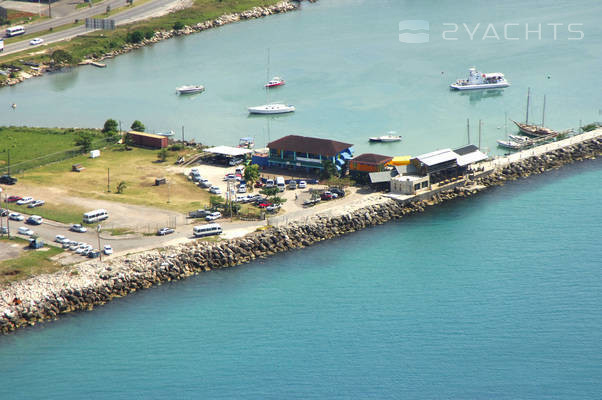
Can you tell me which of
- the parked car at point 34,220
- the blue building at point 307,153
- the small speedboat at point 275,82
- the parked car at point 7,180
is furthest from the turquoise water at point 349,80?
the parked car at point 34,220

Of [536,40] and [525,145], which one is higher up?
[536,40]

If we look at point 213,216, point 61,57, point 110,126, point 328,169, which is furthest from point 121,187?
point 61,57

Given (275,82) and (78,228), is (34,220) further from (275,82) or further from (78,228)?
(275,82)

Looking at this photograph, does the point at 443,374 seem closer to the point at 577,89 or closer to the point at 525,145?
the point at 525,145

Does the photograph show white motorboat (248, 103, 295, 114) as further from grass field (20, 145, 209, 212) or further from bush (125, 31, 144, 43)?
bush (125, 31, 144, 43)

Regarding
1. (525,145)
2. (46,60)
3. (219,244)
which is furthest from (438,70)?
(219,244)

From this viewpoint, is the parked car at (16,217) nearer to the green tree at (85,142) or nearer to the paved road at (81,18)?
the green tree at (85,142)
